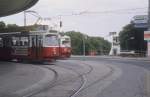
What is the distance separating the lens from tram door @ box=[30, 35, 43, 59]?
131 feet

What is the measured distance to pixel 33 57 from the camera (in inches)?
1618

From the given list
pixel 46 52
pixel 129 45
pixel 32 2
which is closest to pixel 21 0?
pixel 32 2

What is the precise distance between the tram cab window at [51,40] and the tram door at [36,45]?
46 centimetres

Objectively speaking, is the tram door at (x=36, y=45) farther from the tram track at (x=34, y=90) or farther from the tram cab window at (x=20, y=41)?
the tram track at (x=34, y=90)

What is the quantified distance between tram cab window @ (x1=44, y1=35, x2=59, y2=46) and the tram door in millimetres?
457

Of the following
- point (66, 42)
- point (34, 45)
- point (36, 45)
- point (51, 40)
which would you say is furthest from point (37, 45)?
point (66, 42)

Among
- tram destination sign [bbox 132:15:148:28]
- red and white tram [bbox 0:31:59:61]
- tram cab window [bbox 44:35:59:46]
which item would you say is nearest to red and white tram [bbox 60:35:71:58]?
red and white tram [bbox 0:31:59:61]

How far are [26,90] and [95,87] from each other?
3.22 metres

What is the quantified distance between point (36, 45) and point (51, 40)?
139 centimetres

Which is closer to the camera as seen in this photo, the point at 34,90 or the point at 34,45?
the point at 34,90

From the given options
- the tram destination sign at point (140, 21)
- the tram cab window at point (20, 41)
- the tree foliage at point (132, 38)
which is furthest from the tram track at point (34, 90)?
the tram destination sign at point (140, 21)

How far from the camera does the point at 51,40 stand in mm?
40281

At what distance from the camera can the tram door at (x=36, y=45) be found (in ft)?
131

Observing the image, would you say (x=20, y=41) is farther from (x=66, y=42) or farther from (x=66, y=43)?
(x=66, y=42)
